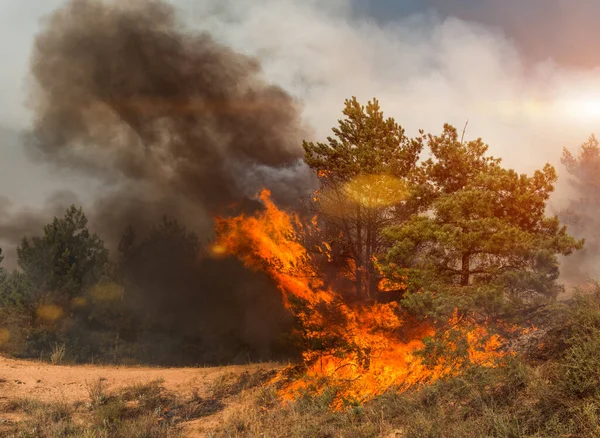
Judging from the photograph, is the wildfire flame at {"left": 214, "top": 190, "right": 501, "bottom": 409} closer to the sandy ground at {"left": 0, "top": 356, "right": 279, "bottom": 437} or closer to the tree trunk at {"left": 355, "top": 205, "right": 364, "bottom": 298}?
the tree trunk at {"left": 355, "top": 205, "right": 364, "bottom": 298}

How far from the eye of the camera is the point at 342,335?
17016 millimetres

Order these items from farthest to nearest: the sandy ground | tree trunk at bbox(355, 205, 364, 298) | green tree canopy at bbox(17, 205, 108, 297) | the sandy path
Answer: green tree canopy at bbox(17, 205, 108, 297), tree trunk at bbox(355, 205, 364, 298), the sandy path, the sandy ground

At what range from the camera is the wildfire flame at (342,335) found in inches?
524

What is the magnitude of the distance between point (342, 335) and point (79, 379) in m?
11.6

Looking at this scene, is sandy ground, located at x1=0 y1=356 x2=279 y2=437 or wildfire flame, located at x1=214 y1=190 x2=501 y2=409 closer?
wildfire flame, located at x1=214 y1=190 x2=501 y2=409

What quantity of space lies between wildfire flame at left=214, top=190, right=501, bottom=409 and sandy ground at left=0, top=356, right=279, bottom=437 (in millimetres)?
3389

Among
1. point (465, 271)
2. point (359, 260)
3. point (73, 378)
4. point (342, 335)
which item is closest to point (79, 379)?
point (73, 378)

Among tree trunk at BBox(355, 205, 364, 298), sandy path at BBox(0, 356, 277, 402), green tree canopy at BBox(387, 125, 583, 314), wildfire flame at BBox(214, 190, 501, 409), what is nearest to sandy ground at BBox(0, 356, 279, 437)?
sandy path at BBox(0, 356, 277, 402)

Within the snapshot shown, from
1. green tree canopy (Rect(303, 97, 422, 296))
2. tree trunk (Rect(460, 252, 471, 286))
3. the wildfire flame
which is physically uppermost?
green tree canopy (Rect(303, 97, 422, 296))

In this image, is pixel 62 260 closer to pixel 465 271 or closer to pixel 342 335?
pixel 342 335

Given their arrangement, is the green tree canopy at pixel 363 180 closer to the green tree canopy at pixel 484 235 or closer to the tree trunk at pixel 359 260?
the tree trunk at pixel 359 260

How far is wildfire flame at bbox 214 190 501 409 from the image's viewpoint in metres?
13.3

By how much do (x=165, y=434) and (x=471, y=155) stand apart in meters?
14.0

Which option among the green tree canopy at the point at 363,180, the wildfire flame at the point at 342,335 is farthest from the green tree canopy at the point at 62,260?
the green tree canopy at the point at 363,180
